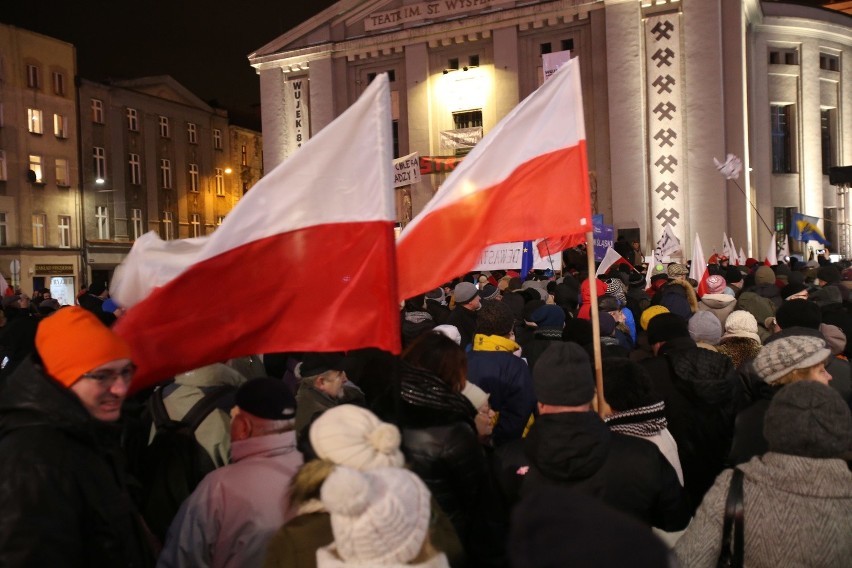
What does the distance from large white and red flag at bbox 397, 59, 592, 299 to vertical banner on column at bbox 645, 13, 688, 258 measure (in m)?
26.4

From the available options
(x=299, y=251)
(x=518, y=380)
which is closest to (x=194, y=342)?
(x=299, y=251)

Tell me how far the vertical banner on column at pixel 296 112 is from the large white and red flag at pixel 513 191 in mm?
32878

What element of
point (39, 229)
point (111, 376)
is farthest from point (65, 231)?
point (111, 376)

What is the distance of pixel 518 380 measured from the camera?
17.6ft

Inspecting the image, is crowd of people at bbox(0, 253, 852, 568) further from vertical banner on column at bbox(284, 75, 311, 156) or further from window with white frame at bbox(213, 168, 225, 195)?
window with white frame at bbox(213, 168, 225, 195)

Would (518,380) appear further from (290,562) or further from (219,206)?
(219,206)

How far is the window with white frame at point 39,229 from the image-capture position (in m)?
40.8

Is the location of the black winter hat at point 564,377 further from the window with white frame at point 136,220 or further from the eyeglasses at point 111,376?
the window with white frame at point 136,220

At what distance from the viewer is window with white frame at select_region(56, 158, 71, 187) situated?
4231 centimetres

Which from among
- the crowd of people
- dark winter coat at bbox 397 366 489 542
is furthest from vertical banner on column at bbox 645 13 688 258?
dark winter coat at bbox 397 366 489 542

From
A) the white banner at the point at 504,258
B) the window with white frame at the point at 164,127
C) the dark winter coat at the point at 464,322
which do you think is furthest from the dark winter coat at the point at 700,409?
the window with white frame at the point at 164,127

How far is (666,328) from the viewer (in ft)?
18.9

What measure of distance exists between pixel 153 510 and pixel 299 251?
4.66 ft

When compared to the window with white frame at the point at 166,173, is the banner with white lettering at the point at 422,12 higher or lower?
higher
